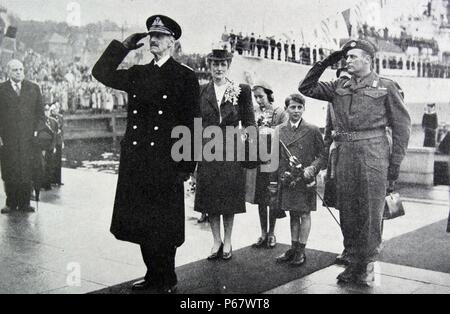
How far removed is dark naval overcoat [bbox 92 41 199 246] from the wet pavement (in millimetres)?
550

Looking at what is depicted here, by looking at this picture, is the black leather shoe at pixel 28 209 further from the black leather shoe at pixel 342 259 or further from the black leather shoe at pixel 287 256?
the black leather shoe at pixel 342 259

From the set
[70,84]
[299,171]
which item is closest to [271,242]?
[299,171]

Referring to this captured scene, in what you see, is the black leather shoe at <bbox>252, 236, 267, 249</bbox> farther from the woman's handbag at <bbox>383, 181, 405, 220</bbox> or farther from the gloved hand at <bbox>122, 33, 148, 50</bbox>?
the gloved hand at <bbox>122, 33, 148, 50</bbox>

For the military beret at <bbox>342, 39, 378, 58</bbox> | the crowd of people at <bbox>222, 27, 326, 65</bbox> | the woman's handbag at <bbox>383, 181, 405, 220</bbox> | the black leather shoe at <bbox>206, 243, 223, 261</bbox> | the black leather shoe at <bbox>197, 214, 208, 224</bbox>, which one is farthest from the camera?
the black leather shoe at <bbox>197, 214, 208, 224</bbox>

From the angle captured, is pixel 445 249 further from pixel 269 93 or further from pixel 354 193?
pixel 269 93

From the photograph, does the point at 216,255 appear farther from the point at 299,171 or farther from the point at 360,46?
the point at 360,46

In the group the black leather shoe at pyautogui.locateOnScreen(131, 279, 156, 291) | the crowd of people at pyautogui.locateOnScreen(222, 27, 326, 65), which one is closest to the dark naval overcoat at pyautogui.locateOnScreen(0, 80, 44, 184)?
the crowd of people at pyautogui.locateOnScreen(222, 27, 326, 65)

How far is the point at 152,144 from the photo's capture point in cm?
374

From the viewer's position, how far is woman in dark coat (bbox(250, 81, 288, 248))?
4820 mm

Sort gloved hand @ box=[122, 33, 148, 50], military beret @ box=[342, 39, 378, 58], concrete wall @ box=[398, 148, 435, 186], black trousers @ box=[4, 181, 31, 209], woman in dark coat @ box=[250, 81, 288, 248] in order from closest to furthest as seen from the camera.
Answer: gloved hand @ box=[122, 33, 148, 50]
military beret @ box=[342, 39, 378, 58]
woman in dark coat @ box=[250, 81, 288, 248]
black trousers @ box=[4, 181, 31, 209]
concrete wall @ box=[398, 148, 435, 186]

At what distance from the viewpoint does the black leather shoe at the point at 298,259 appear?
4.45 metres

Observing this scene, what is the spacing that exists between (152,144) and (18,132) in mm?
2907

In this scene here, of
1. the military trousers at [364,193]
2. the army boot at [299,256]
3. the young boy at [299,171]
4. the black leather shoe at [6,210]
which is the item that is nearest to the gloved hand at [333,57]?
the young boy at [299,171]

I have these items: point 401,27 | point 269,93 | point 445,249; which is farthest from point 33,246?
point 401,27
